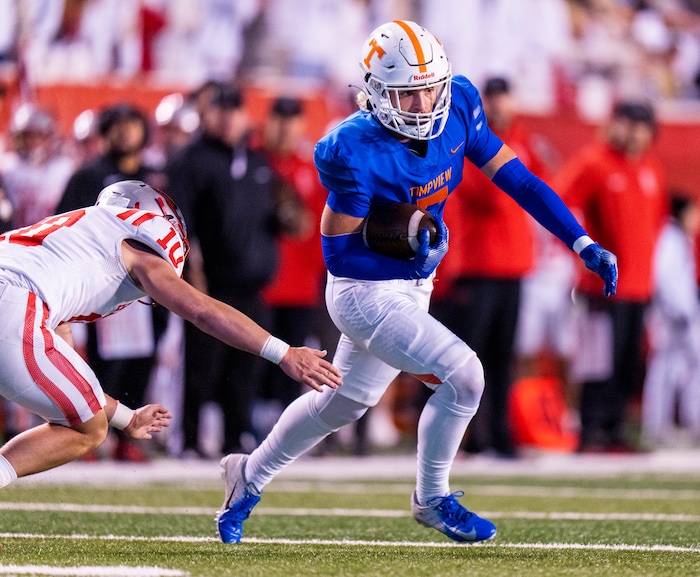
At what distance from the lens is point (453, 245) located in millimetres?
7836

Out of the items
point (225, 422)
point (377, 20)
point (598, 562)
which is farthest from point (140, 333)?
point (377, 20)

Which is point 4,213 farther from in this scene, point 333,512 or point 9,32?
point 9,32

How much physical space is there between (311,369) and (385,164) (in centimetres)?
89

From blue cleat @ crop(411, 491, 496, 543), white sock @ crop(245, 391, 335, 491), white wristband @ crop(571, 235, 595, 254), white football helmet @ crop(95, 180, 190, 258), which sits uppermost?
white football helmet @ crop(95, 180, 190, 258)

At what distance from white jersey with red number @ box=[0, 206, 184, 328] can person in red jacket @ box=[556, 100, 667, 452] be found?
4.65 metres

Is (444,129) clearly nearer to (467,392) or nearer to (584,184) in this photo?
(467,392)

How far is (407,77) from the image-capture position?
4227 mm

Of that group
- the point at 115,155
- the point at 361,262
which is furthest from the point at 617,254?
the point at 361,262

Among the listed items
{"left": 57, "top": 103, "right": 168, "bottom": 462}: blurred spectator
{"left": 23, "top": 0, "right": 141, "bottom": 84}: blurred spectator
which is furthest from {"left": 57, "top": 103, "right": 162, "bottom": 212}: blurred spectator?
{"left": 23, "top": 0, "right": 141, "bottom": 84}: blurred spectator

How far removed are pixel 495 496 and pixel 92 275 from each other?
2767 millimetres

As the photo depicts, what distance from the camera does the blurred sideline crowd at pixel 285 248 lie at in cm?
738

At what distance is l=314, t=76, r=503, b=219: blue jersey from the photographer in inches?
164

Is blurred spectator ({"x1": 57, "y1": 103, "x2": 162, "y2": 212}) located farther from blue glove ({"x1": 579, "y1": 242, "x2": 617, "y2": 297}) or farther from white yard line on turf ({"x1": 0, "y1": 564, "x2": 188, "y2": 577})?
white yard line on turf ({"x1": 0, "y1": 564, "x2": 188, "y2": 577})

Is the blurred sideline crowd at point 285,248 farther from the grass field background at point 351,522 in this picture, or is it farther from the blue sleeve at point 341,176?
the blue sleeve at point 341,176
